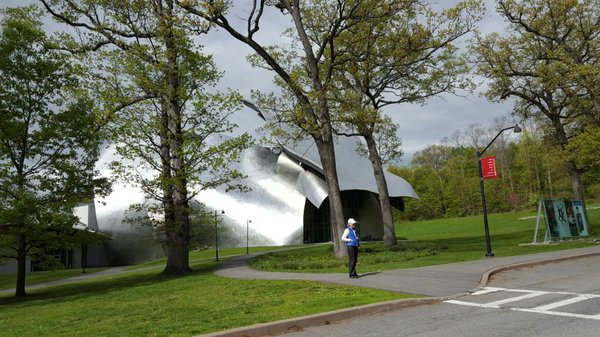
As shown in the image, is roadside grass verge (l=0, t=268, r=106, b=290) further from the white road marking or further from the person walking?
the white road marking

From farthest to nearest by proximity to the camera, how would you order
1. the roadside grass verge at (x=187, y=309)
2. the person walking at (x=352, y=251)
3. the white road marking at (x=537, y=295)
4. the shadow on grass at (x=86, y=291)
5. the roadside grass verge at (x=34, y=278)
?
the roadside grass verge at (x=34, y=278)
the shadow on grass at (x=86, y=291)
the person walking at (x=352, y=251)
the roadside grass verge at (x=187, y=309)
the white road marking at (x=537, y=295)

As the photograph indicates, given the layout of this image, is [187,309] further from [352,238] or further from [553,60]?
[553,60]

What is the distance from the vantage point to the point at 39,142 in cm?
1997

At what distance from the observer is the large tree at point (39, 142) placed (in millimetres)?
19000

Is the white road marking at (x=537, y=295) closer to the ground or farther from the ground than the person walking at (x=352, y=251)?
closer to the ground

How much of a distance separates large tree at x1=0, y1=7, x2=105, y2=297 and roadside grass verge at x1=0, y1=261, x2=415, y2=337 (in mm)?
4741

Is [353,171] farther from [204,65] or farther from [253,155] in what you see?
[204,65]

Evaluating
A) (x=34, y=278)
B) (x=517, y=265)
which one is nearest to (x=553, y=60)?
(x=517, y=265)

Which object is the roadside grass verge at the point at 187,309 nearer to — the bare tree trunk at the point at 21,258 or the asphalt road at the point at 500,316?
the asphalt road at the point at 500,316

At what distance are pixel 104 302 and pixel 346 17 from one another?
15.2 m

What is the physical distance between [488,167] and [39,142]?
2007 centimetres

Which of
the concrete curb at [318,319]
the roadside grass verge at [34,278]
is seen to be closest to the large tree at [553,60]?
the concrete curb at [318,319]

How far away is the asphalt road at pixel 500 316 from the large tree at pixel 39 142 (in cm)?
1546

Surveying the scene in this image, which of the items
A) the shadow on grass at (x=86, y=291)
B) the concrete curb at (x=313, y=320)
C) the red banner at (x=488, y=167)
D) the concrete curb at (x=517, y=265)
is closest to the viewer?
the concrete curb at (x=313, y=320)
